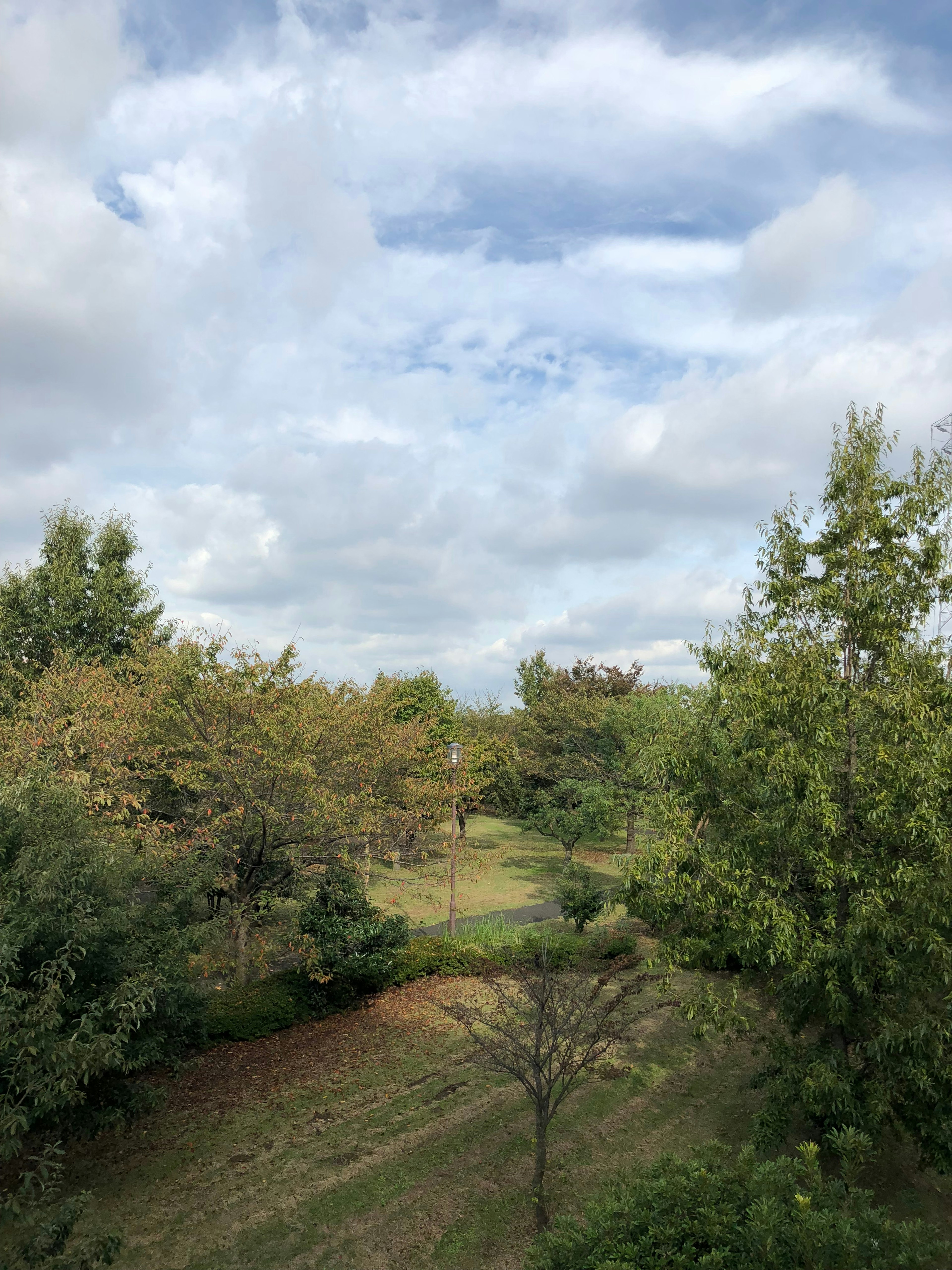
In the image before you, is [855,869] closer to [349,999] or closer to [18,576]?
[349,999]

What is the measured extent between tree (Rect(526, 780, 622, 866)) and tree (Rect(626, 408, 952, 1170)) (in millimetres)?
14464

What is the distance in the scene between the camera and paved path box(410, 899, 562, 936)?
20.2 metres

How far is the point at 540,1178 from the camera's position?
7.73 metres

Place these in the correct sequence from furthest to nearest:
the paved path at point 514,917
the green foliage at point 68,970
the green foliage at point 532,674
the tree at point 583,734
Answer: the green foliage at point 532,674 < the tree at point 583,734 < the paved path at point 514,917 < the green foliage at point 68,970

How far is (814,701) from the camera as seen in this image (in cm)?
753

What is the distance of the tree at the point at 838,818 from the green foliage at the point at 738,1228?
2.39 m

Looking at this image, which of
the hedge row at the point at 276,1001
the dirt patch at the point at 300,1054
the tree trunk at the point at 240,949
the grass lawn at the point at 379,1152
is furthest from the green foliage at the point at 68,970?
the tree trunk at the point at 240,949

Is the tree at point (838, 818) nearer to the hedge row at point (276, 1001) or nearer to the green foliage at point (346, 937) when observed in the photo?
the green foliage at point (346, 937)

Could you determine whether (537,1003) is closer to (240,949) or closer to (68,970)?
(68,970)

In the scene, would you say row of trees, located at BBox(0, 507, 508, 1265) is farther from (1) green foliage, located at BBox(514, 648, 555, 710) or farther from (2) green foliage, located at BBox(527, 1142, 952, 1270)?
(1) green foliage, located at BBox(514, 648, 555, 710)

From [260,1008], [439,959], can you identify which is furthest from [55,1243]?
[439,959]

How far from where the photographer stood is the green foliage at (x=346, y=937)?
13.8 meters

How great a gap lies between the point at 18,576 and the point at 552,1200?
23856mm

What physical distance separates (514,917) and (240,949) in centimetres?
1050
